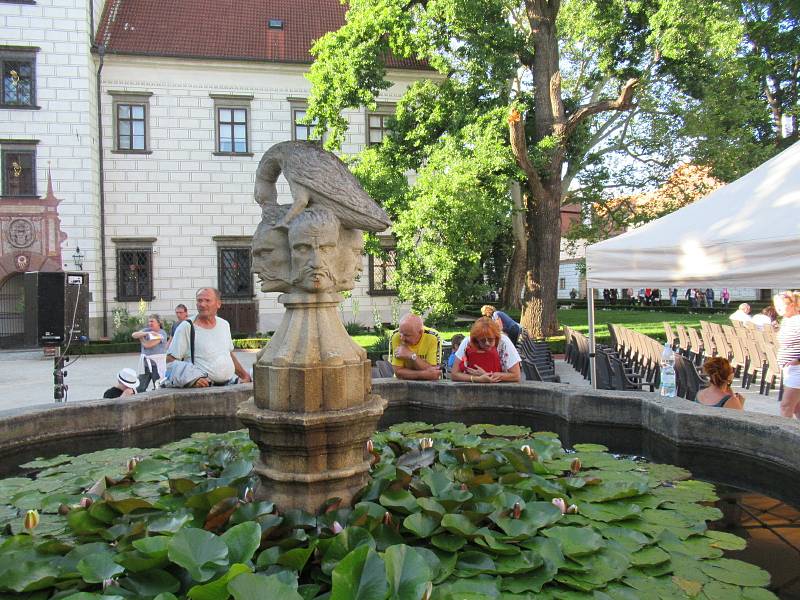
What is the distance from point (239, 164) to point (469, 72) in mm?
11661

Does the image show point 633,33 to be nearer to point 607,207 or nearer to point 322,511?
point 607,207

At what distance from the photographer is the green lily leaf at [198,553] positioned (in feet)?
7.62

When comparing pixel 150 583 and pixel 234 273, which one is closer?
pixel 150 583

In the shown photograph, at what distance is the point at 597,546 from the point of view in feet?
9.31

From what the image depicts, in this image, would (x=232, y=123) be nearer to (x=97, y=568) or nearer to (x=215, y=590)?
(x=97, y=568)

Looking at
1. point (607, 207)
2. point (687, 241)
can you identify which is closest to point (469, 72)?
point (607, 207)

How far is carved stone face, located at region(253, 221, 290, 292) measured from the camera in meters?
3.23

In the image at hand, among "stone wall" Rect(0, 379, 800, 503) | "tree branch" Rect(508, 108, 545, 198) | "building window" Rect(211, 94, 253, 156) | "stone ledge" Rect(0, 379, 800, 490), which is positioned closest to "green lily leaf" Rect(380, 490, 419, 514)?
"stone wall" Rect(0, 379, 800, 503)

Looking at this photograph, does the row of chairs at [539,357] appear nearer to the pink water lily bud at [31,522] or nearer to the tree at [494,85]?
the tree at [494,85]

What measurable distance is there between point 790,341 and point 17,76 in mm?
24367

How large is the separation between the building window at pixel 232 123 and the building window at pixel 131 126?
2.63 m

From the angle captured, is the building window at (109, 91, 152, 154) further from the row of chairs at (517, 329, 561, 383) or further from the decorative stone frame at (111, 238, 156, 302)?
the row of chairs at (517, 329, 561, 383)

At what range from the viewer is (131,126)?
77.7 feet

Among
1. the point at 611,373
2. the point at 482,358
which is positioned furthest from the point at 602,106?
the point at 482,358
